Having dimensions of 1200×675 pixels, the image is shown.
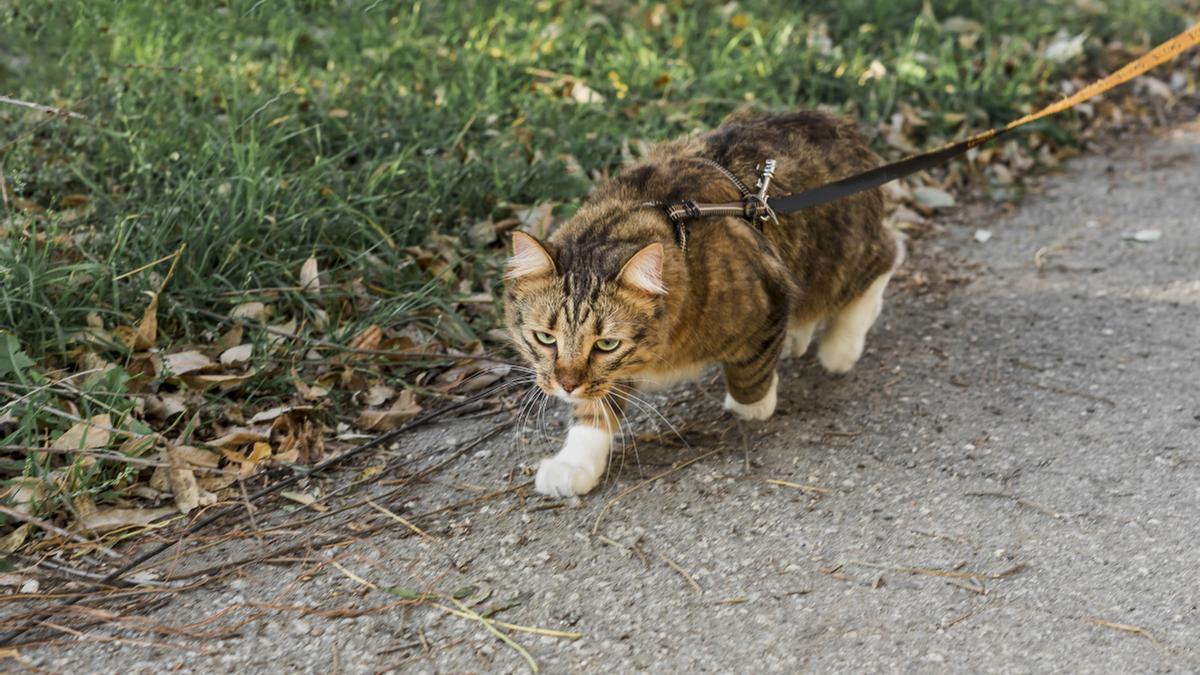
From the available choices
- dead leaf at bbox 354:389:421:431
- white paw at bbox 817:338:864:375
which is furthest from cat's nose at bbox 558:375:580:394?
white paw at bbox 817:338:864:375

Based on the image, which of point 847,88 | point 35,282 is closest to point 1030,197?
point 847,88

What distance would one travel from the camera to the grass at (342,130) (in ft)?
12.6

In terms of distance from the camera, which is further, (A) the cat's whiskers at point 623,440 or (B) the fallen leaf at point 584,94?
(B) the fallen leaf at point 584,94

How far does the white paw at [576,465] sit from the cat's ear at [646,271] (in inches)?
21.2

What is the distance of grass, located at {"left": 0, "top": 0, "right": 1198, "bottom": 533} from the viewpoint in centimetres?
383

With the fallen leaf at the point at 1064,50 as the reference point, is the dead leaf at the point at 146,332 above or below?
above

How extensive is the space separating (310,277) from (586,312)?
1384 mm

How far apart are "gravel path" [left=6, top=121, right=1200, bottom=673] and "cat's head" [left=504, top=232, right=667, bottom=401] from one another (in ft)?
1.29

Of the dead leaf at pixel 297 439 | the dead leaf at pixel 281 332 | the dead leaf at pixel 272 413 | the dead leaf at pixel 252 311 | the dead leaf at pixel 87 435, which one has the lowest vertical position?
the dead leaf at pixel 297 439

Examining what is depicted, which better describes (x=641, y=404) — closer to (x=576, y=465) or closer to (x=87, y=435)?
(x=576, y=465)

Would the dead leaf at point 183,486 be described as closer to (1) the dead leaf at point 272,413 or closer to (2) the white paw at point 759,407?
(1) the dead leaf at point 272,413

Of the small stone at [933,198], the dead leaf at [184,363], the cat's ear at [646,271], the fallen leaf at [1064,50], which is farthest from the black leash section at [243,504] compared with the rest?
the fallen leaf at [1064,50]

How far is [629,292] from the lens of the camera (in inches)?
124

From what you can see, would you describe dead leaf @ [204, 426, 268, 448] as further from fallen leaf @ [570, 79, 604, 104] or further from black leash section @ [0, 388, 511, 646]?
fallen leaf @ [570, 79, 604, 104]
